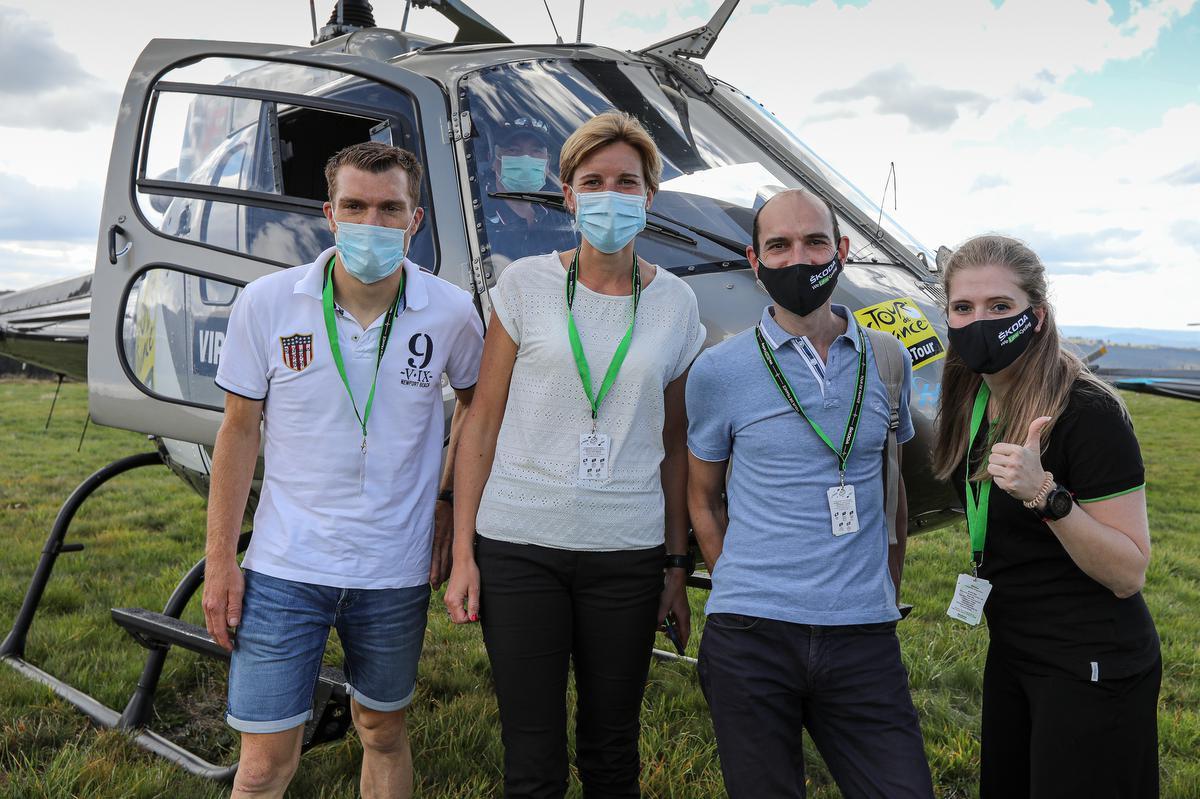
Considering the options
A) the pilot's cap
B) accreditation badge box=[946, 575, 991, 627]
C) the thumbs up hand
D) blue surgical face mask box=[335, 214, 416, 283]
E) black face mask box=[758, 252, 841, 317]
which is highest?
the pilot's cap

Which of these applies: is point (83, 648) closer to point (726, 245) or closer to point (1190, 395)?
point (726, 245)

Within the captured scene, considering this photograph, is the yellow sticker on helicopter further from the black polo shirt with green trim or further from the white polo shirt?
the white polo shirt

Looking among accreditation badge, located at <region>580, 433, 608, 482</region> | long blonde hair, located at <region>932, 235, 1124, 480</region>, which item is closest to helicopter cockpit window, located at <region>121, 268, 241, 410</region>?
accreditation badge, located at <region>580, 433, 608, 482</region>

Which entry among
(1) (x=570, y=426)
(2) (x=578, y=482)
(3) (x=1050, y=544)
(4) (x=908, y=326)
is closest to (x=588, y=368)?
(1) (x=570, y=426)

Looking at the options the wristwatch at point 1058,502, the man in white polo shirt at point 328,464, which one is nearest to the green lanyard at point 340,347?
the man in white polo shirt at point 328,464

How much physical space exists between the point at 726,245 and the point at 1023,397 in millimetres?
1308

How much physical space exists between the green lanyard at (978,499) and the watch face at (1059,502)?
0.85ft

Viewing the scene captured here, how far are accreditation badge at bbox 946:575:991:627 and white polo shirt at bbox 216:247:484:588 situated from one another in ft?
4.46

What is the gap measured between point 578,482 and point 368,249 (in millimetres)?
811

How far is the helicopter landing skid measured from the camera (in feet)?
10.3

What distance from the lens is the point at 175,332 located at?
11.8ft

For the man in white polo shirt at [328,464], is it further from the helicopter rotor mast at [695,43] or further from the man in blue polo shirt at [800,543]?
the helicopter rotor mast at [695,43]

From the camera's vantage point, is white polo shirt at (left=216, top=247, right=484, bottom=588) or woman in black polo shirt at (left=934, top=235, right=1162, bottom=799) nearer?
woman in black polo shirt at (left=934, top=235, right=1162, bottom=799)

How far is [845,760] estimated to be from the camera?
2086 millimetres
